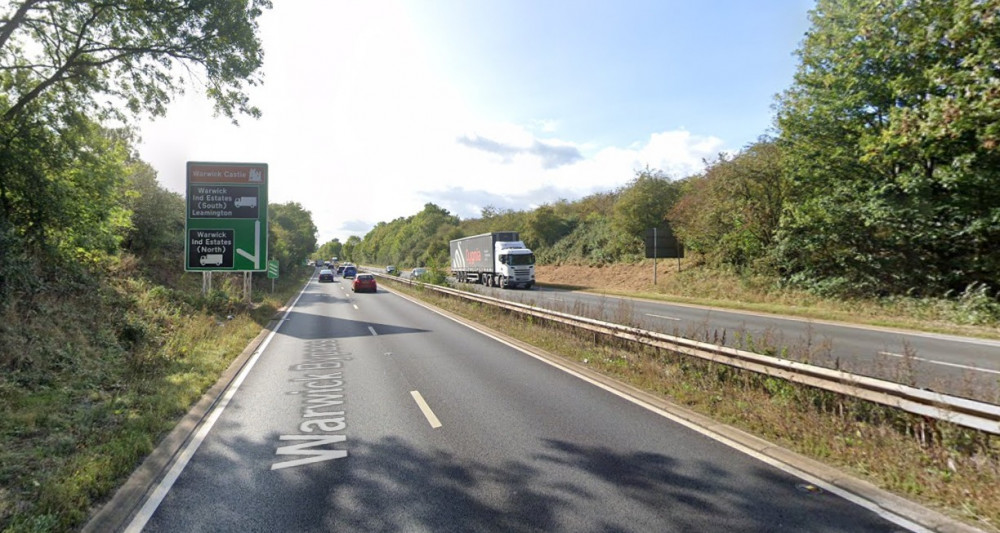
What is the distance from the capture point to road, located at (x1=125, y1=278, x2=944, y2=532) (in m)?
3.72

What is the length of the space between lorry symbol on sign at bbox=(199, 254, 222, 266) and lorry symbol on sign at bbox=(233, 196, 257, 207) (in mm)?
2071

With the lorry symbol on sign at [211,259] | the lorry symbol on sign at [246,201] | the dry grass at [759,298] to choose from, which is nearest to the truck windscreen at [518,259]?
the dry grass at [759,298]

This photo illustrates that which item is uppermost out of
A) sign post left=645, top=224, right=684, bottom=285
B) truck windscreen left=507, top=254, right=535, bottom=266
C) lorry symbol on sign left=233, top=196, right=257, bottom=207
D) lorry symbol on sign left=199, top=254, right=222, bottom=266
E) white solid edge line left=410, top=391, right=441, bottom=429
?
lorry symbol on sign left=233, top=196, right=257, bottom=207

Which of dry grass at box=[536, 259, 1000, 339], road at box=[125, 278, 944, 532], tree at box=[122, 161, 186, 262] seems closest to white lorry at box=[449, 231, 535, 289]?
dry grass at box=[536, 259, 1000, 339]

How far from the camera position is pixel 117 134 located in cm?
2119

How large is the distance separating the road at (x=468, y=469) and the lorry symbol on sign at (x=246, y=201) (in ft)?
39.6

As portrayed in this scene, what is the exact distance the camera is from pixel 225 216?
18.2 metres

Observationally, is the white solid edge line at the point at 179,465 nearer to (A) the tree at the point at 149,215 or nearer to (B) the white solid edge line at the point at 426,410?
(B) the white solid edge line at the point at 426,410

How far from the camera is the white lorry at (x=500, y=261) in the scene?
34.3 metres

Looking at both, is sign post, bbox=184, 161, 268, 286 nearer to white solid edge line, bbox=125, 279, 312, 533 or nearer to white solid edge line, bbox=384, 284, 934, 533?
white solid edge line, bbox=125, 279, 312, 533

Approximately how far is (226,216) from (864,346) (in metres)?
20.4

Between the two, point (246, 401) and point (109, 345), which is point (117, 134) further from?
point (246, 401)

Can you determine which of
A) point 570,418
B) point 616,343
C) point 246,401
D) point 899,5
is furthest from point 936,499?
point 899,5

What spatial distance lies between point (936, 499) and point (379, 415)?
18.8ft
